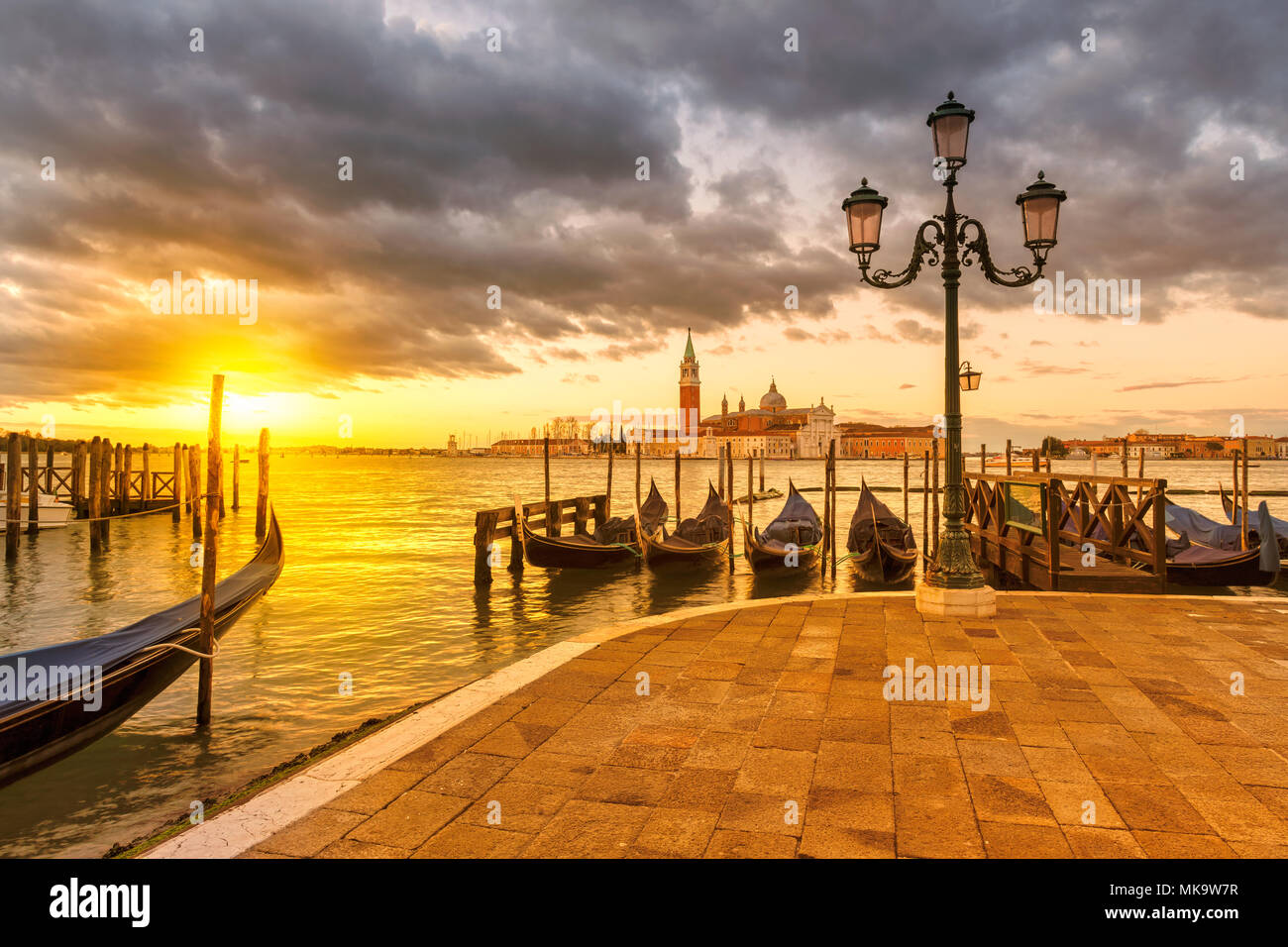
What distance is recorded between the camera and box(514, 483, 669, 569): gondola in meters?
15.4

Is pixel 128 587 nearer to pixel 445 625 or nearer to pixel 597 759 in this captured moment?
pixel 445 625

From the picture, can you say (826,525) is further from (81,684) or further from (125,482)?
(125,482)

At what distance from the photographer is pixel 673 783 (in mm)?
→ 2943

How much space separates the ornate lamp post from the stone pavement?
956 mm

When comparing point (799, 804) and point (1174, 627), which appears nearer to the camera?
point (799, 804)

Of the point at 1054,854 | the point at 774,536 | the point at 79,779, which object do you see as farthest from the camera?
the point at 774,536

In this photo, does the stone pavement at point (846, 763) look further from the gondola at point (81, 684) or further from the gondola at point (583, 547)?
the gondola at point (583, 547)

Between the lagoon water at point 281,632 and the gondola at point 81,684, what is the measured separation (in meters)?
0.45

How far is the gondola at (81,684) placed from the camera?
4.66m

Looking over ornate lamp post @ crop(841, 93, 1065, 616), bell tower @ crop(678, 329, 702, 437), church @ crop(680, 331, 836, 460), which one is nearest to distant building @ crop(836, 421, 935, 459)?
church @ crop(680, 331, 836, 460)

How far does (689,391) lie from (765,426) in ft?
59.6

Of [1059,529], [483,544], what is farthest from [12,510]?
[1059,529]

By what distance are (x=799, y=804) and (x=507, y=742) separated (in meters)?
1.45
